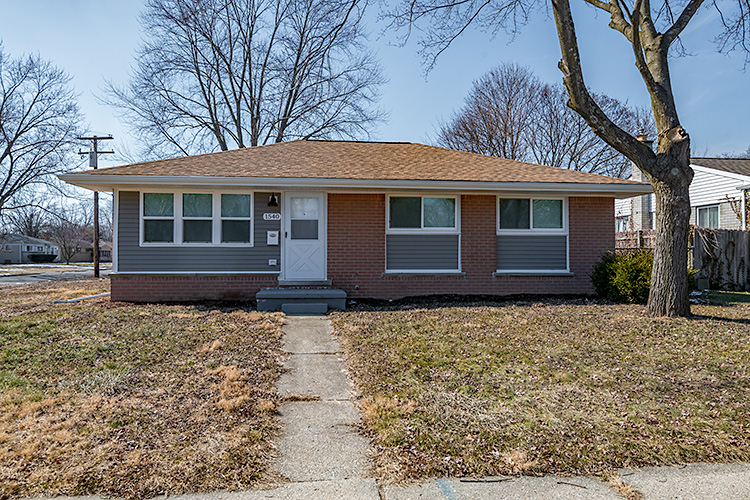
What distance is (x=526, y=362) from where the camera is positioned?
5055 mm

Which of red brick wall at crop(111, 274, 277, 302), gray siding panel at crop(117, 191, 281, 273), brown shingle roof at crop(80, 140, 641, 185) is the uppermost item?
brown shingle roof at crop(80, 140, 641, 185)

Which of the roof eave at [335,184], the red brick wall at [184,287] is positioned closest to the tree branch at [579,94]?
the roof eave at [335,184]

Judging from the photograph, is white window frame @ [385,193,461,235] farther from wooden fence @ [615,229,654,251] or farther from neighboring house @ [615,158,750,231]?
neighboring house @ [615,158,750,231]

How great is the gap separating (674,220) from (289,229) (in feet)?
24.0

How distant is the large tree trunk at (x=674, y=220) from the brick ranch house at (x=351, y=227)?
270 centimetres

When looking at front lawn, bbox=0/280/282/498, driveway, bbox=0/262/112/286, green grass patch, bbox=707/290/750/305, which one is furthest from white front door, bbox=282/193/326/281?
driveway, bbox=0/262/112/286

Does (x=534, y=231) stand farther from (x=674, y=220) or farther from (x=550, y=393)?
(x=550, y=393)

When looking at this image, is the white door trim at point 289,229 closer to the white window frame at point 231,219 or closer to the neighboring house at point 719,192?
the white window frame at point 231,219

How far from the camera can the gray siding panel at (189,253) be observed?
9.67 metres

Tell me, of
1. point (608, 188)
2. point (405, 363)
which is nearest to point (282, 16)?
point (608, 188)

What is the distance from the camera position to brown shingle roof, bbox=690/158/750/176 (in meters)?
17.1

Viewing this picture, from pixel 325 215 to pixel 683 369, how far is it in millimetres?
7188

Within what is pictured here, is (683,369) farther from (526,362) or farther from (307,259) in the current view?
(307,259)

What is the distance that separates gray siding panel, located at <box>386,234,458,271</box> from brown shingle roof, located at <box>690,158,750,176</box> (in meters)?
13.2
